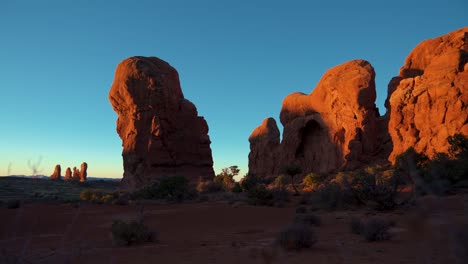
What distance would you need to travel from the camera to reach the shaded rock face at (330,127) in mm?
32156

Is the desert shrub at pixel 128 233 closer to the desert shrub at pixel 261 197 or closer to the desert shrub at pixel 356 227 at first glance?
the desert shrub at pixel 356 227

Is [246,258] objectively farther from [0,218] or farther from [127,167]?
[127,167]

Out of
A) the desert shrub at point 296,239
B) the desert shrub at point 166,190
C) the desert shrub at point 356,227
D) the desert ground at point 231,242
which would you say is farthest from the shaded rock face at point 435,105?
the desert shrub at point 296,239

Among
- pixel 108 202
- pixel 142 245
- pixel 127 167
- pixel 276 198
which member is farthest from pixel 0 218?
pixel 127 167

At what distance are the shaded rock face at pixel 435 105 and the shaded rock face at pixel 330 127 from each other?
16.7 ft

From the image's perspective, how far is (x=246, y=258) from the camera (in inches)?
254

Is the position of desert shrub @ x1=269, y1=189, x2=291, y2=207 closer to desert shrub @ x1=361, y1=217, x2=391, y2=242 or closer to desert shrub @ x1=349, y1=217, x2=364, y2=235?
desert shrub @ x1=349, y1=217, x2=364, y2=235

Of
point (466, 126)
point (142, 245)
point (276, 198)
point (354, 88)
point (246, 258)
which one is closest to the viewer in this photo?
point (246, 258)

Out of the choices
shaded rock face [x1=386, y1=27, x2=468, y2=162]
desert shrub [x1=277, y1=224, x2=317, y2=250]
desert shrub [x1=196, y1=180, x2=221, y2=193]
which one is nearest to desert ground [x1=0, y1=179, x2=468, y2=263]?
desert shrub [x1=277, y1=224, x2=317, y2=250]

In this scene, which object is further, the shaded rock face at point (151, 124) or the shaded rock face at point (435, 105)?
the shaded rock face at point (151, 124)

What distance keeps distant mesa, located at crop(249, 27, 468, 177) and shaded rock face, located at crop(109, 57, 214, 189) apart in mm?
10225

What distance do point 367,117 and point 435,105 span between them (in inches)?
340

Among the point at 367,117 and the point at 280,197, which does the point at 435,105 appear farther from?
the point at 280,197

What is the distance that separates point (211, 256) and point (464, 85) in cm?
2200
